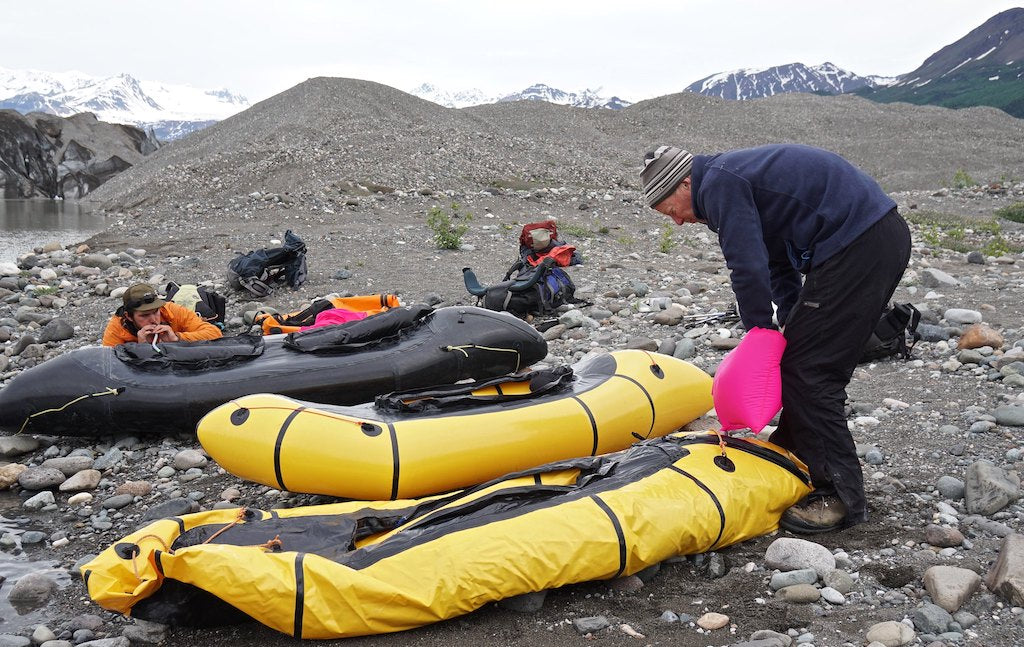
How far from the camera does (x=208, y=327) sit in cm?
627

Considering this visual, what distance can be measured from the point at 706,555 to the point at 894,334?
3.06 m

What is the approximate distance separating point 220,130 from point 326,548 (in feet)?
96.7

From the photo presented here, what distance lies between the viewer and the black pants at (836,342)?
3465 mm

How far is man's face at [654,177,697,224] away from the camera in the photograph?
12.0ft

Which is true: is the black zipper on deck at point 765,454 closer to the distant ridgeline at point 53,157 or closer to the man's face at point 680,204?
the man's face at point 680,204

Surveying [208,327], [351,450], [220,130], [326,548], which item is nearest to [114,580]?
[326,548]

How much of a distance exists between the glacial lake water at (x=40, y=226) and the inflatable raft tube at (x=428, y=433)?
12046 millimetres

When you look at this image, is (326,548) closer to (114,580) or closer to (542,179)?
(114,580)

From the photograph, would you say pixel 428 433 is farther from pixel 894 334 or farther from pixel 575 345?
pixel 894 334

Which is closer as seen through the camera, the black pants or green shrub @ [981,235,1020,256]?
the black pants

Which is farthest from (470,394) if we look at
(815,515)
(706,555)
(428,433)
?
(815,515)

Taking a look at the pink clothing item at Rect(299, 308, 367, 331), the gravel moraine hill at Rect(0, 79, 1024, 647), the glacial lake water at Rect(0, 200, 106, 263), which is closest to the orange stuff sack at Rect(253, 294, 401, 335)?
the pink clothing item at Rect(299, 308, 367, 331)

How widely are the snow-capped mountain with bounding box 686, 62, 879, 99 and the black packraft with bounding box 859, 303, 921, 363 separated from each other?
11350 cm

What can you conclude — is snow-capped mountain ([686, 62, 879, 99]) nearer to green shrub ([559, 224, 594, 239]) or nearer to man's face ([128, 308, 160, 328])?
green shrub ([559, 224, 594, 239])
